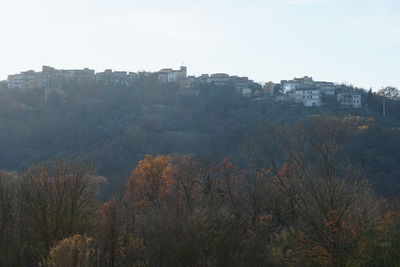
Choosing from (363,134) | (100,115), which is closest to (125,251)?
(363,134)

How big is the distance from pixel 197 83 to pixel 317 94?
55.6 feet

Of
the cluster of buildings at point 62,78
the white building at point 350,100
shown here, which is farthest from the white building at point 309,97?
the cluster of buildings at point 62,78

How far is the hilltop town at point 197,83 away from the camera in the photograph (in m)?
59.1

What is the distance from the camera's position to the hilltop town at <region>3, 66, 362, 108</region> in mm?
59094

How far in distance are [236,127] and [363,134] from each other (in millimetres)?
12808

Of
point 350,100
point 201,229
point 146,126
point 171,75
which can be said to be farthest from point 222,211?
point 171,75

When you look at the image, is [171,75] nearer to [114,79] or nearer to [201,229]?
[114,79]

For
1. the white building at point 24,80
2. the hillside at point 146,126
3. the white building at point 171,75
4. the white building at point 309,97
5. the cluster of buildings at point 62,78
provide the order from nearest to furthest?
the hillside at point 146,126, the white building at point 309,97, the cluster of buildings at point 62,78, the white building at point 24,80, the white building at point 171,75

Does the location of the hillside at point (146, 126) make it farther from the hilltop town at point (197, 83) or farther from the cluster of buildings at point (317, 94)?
the hilltop town at point (197, 83)

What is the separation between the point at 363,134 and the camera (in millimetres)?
38875

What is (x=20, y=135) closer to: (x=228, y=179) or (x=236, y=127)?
(x=236, y=127)

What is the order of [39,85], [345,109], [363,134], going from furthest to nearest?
[39,85], [345,109], [363,134]

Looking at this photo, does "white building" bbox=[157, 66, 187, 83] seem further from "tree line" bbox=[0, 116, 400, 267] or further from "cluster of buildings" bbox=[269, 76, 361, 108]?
"tree line" bbox=[0, 116, 400, 267]

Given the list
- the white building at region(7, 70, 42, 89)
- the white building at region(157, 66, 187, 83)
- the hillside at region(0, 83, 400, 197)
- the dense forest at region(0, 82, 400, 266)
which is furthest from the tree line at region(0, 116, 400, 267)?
the white building at region(7, 70, 42, 89)
